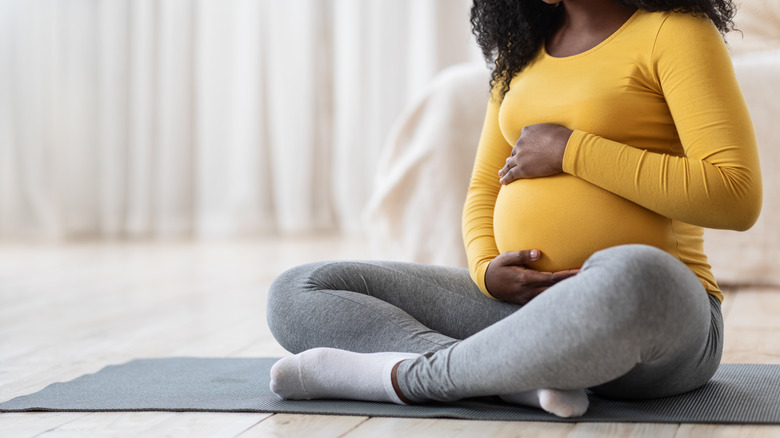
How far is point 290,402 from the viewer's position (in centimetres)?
105

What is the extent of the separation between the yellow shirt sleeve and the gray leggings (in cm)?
11

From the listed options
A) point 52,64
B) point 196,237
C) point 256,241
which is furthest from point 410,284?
point 52,64

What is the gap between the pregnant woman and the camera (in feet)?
2.76

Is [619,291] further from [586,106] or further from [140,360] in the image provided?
Answer: [140,360]

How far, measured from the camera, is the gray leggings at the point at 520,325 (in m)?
0.82

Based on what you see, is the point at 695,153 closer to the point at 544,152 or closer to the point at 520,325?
the point at 544,152

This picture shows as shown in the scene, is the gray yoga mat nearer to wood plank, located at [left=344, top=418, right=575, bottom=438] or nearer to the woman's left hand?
wood plank, located at [left=344, top=418, right=575, bottom=438]

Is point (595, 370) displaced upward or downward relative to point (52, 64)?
downward

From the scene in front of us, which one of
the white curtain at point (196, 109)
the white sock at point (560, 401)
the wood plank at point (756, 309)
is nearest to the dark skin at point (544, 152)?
the white sock at point (560, 401)

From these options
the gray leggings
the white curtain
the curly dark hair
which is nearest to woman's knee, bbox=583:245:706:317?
the gray leggings

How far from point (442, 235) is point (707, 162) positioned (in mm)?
1236

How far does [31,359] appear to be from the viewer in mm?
1418

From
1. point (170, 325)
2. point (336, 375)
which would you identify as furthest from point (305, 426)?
point (170, 325)

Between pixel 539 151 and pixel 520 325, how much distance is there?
0.26 metres
